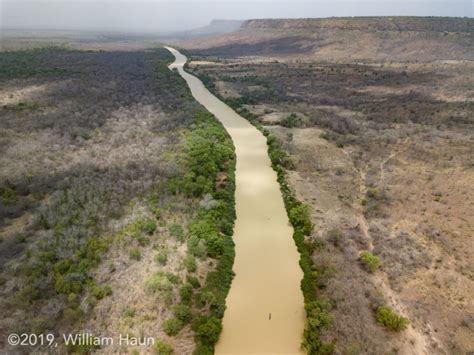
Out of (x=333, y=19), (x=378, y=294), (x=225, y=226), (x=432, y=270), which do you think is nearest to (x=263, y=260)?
(x=225, y=226)

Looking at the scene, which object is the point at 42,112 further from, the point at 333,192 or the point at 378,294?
the point at 378,294

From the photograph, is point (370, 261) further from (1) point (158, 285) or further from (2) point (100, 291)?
(2) point (100, 291)

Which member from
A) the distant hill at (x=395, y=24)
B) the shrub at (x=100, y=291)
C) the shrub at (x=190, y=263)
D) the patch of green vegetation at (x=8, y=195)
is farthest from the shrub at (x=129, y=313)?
the distant hill at (x=395, y=24)

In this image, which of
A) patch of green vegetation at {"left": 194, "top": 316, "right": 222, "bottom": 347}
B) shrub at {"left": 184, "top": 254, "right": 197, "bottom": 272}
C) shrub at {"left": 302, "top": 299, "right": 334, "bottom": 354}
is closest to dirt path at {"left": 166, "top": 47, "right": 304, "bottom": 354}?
patch of green vegetation at {"left": 194, "top": 316, "right": 222, "bottom": 347}

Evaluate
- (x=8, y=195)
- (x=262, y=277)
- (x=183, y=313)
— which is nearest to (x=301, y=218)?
(x=262, y=277)

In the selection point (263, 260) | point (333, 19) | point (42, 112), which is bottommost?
point (263, 260)

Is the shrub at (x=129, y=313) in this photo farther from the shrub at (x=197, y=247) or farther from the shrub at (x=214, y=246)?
the shrub at (x=214, y=246)
